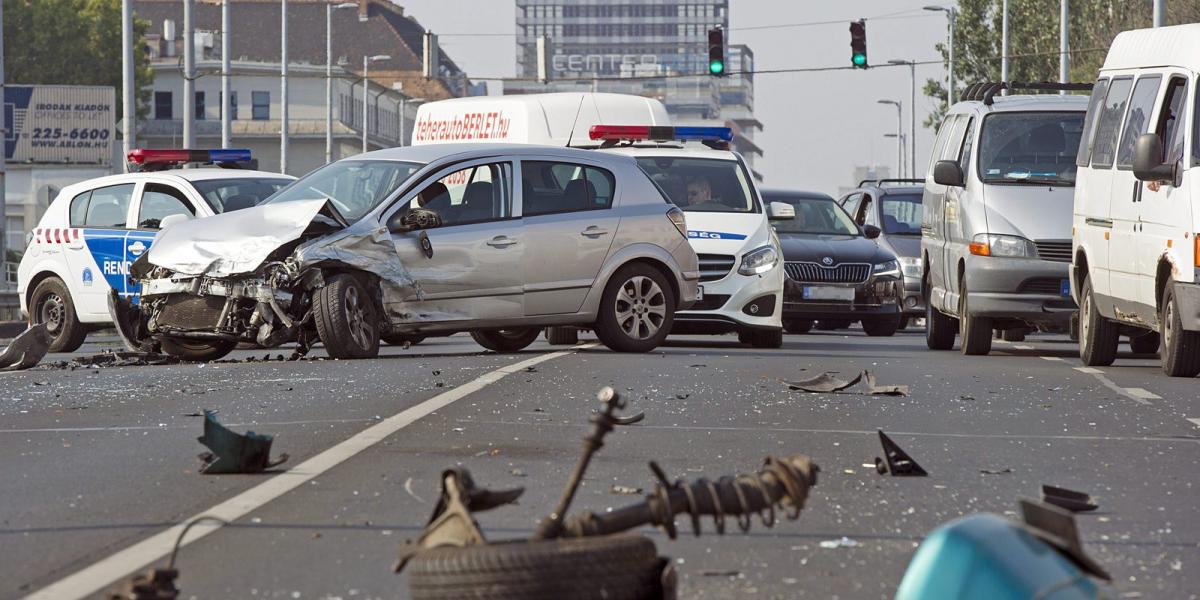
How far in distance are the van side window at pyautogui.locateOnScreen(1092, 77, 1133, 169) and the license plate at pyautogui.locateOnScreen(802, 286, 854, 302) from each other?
6.55 meters

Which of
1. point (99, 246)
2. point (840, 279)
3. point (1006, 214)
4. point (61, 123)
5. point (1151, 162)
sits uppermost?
point (61, 123)

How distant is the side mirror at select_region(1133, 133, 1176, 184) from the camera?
42.7 feet

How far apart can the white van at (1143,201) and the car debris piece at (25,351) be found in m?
7.77

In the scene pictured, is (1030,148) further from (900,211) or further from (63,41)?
(63,41)

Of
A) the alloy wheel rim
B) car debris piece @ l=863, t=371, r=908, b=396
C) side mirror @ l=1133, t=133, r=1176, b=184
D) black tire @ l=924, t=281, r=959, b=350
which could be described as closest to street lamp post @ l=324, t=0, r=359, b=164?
black tire @ l=924, t=281, r=959, b=350

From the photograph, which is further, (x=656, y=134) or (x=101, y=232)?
(x=656, y=134)

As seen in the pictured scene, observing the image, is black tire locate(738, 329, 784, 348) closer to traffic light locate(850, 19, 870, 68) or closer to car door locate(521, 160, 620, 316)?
car door locate(521, 160, 620, 316)

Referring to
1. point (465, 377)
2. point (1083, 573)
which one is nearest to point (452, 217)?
point (465, 377)

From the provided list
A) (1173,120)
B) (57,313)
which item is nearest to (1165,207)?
(1173,120)

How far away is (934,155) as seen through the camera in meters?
19.7

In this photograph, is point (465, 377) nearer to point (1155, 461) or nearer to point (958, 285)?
point (1155, 461)

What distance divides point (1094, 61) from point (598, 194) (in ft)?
141

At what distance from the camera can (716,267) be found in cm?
1738

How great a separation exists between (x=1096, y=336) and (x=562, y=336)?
4.81 meters
